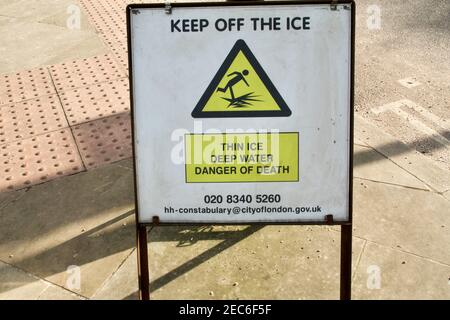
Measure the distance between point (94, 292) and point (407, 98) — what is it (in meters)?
3.71

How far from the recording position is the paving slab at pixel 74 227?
3.68 metres

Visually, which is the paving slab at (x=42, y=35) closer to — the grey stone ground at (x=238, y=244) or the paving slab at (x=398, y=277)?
the grey stone ground at (x=238, y=244)

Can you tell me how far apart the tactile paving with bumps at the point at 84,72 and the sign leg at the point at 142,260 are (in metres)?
3.38

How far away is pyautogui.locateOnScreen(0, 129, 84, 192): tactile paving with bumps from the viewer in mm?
4535

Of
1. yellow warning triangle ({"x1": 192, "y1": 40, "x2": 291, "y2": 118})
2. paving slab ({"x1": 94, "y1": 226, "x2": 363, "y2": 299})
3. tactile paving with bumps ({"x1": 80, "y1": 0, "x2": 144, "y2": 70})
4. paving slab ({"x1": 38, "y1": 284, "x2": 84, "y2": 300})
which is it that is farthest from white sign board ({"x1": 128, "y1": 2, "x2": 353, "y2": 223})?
tactile paving with bumps ({"x1": 80, "y1": 0, "x2": 144, "y2": 70})

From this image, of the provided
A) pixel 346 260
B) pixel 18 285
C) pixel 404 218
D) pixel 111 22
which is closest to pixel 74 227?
pixel 18 285

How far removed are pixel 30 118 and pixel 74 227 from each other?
5.89 ft

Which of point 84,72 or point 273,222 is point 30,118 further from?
point 273,222

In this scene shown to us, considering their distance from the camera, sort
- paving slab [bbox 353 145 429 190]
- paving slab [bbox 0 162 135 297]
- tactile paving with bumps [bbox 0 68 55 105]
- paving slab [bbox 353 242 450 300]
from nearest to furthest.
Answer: paving slab [bbox 353 242 450 300] → paving slab [bbox 0 162 135 297] → paving slab [bbox 353 145 429 190] → tactile paving with bumps [bbox 0 68 55 105]

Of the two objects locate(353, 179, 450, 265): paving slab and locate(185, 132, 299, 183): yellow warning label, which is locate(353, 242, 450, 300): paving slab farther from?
locate(185, 132, 299, 183): yellow warning label

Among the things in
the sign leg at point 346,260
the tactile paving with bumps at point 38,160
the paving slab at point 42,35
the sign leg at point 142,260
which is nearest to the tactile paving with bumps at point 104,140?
the tactile paving with bumps at point 38,160

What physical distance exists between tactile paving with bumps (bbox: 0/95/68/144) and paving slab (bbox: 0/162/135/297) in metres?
0.89

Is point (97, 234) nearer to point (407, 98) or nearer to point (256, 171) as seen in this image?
point (256, 171)

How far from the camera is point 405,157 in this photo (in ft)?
15.4
